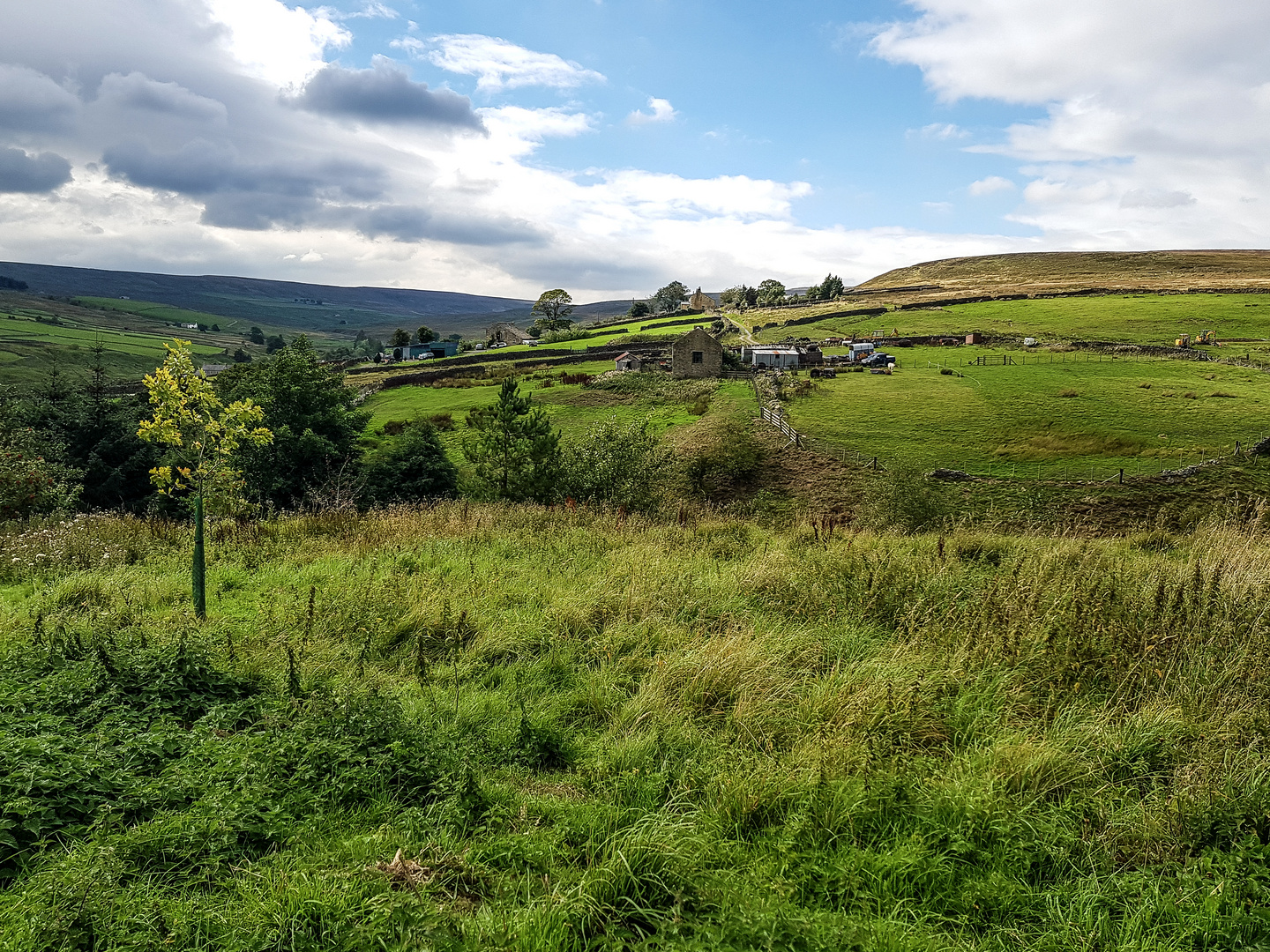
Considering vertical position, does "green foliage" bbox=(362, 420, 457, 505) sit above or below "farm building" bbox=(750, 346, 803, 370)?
below

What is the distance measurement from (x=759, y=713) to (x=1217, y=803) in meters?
2.84


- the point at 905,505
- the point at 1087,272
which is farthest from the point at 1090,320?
the point at 1087,272

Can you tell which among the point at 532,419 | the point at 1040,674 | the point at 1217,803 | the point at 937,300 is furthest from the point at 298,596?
the point at 937,300

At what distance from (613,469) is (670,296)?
146m

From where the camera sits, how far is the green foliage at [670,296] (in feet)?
527

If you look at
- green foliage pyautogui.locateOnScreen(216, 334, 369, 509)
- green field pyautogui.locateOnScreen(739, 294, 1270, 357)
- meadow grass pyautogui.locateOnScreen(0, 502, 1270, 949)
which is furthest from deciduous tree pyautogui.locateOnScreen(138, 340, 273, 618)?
green field pyautogui.locateOnScreen(739, 294, 1270, 357)

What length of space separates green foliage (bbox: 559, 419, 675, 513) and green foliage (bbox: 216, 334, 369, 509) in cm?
1095

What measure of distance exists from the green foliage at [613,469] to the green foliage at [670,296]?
138m

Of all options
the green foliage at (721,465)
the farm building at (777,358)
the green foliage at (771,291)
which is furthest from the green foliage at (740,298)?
the green foliage at (721,465)

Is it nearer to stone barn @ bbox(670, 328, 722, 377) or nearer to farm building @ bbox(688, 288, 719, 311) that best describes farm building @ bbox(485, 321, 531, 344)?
farm building @ bbox(688, 288, 719, 311)

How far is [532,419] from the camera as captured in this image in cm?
2616

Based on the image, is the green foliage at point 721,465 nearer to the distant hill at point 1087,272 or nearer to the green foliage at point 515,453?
the green foliage at point 515,453

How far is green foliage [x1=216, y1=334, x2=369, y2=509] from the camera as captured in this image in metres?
28.5

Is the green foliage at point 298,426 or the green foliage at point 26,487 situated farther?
the green foliage at point 298,426
